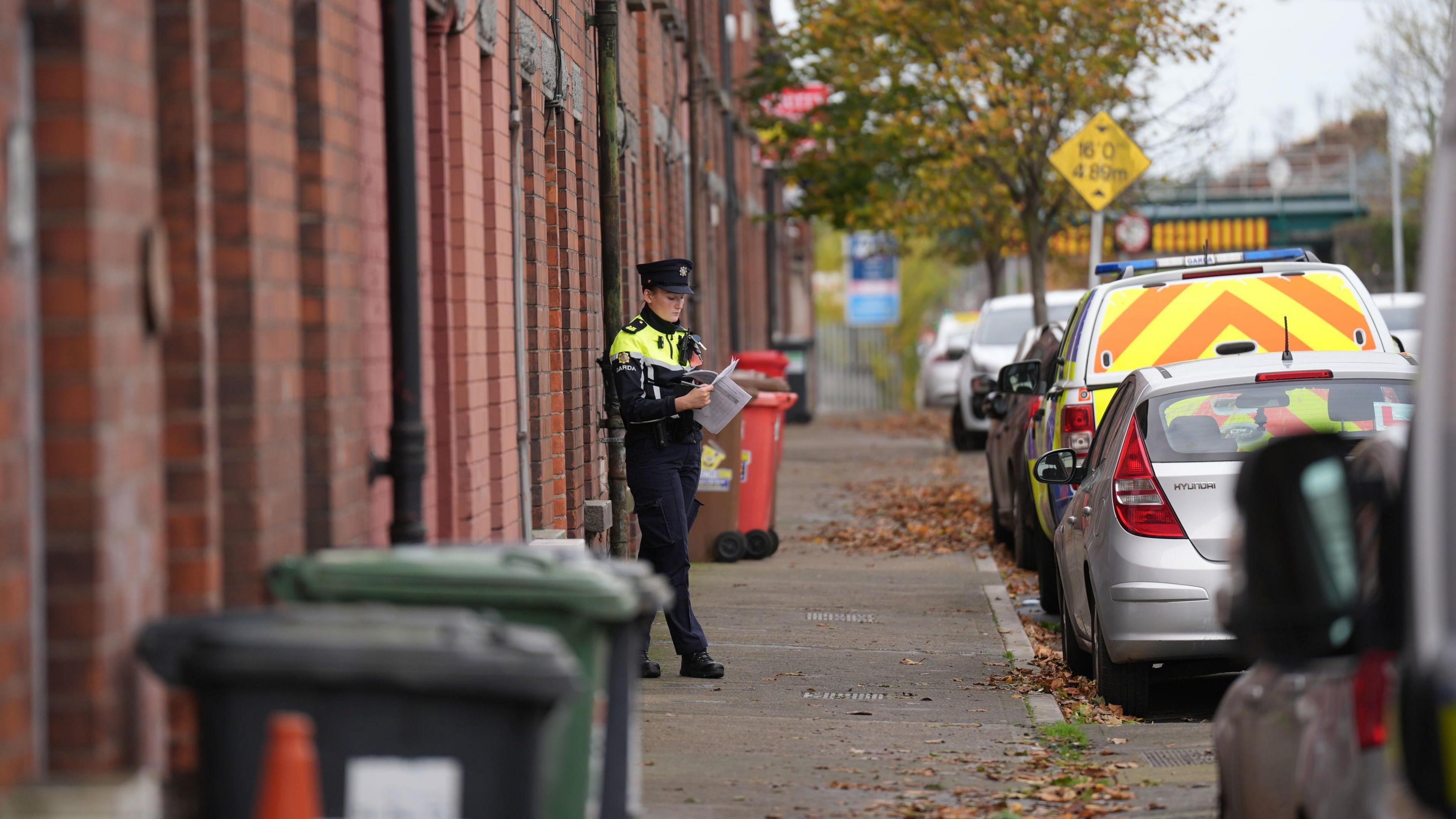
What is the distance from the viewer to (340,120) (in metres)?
5.29

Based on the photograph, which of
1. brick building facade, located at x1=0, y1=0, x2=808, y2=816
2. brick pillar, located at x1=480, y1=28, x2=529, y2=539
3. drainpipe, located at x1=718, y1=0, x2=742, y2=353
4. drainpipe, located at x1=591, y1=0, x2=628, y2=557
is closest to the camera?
brick building facade, located at x1=0, y1=0, x2=808, y2=816

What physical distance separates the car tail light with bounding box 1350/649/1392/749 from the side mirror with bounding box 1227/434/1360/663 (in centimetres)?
8

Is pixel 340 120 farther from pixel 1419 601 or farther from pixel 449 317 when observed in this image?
pixel 1419 601

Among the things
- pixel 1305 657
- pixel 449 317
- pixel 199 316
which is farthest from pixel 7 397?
pixel 449 317

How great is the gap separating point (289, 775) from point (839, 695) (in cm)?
524

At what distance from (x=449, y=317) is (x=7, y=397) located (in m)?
3.59

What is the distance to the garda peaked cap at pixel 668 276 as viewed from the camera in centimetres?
842

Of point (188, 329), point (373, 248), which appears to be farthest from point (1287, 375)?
point (188, 329)

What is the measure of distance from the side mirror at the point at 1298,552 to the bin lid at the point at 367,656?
4.26ft

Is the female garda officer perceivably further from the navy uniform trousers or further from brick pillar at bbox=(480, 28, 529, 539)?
brick pillar at bbox=(480, 28, 529, 539)

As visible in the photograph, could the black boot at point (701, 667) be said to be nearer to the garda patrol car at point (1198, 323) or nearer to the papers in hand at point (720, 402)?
the papers in hand at point (720, 402)

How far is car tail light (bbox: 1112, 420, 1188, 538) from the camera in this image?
757 cm

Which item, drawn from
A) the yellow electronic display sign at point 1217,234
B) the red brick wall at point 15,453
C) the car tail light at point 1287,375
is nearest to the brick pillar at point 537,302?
the car tail light at point 1287,375

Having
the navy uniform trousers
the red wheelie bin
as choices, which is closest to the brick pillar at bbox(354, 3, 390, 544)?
the navy uniform trousers
